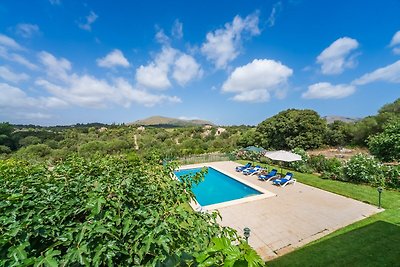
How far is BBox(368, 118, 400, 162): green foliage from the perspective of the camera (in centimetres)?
792

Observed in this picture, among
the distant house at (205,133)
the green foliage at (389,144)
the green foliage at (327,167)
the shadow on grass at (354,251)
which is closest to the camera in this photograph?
the shadow on grass at (354,251)

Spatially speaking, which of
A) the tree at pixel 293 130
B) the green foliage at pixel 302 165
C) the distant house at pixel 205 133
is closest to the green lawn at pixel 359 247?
the green foliage at pixel 302 165

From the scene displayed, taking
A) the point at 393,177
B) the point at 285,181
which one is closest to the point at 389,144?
the point at 393,177

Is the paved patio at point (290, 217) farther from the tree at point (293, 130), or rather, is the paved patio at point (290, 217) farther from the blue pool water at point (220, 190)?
the tree at point (293, 130)

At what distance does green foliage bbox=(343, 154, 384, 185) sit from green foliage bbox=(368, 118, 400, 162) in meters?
2.58

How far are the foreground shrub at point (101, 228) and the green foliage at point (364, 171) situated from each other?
12.5 meters

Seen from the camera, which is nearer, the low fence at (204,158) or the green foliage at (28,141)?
the low fence at (204,158)

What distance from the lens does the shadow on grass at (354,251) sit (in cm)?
495

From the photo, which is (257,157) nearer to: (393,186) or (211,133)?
(393,186)

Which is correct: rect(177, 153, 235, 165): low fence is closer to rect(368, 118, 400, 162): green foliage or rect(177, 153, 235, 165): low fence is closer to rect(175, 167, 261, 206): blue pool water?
rect(175, 167, 261, 206): blue pool water

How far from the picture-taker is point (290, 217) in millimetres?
7949

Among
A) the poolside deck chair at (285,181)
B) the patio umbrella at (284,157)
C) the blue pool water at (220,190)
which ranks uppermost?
the patio umbrella at (284,157)

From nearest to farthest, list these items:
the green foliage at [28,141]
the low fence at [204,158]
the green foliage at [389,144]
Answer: the green foliage at [389,144] → the low fence at [204,158] → the green foliage at [28,141]

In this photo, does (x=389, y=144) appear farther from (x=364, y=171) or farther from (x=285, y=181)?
(x=285, y=181)
